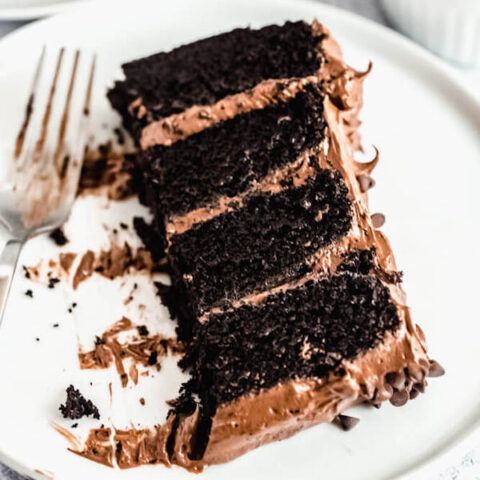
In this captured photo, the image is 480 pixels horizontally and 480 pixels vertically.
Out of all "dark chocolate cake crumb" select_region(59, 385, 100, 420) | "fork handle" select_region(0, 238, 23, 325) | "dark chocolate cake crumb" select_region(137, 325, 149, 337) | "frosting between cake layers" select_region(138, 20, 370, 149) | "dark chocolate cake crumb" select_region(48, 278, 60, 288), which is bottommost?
"dark chocolate cake crumb" select_region(59, 385, 100, 420)

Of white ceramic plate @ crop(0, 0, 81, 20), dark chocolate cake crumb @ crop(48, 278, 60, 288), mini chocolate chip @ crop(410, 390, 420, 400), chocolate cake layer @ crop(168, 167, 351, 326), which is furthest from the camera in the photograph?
white ceramic plate @ crop(0, 0, 81, 20)

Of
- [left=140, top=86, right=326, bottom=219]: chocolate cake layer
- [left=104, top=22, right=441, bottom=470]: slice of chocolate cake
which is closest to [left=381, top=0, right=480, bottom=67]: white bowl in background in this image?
[left=104, top=22, right=441, bottom=470]: slice of chocolate cake

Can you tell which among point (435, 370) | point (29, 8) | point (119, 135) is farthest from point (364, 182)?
point (29, 8)

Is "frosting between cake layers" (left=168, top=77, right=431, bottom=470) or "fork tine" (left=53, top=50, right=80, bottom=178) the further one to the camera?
"fork tine" (left=53, top=50, right=80, bottom=178)

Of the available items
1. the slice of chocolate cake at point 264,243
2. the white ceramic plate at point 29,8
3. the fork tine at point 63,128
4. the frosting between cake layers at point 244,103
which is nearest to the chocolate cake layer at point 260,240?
the slice of chocolate cake at point 264,243

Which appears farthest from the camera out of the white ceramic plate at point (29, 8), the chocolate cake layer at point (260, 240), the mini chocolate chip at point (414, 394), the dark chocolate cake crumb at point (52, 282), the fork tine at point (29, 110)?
the white ceramic plate at point (29, 8)

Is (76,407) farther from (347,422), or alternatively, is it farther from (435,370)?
(435,370)

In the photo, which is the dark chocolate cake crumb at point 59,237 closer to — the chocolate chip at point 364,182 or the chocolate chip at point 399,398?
the chocolate chip at point 364,182

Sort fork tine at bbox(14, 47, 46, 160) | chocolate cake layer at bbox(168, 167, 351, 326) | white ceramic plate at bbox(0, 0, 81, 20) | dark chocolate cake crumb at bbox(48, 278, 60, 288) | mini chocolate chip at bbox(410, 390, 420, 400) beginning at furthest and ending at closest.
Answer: white ceramic plate at bbox(0, 0, 81, 20)
fork tine at bbox(14, 47, 46, 160)
dark chocolate cake crumb at bbox(48, 278, 60, 288)
chocolate cake layer at bbox(168, 167, 351, 326)
mini chocolate chip at bbox(410, 390, 420, 400)

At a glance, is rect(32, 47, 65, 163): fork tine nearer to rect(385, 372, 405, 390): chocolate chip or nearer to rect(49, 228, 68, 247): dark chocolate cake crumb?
rect(49, 228, 68, 247): dark chocolate cake crumb
